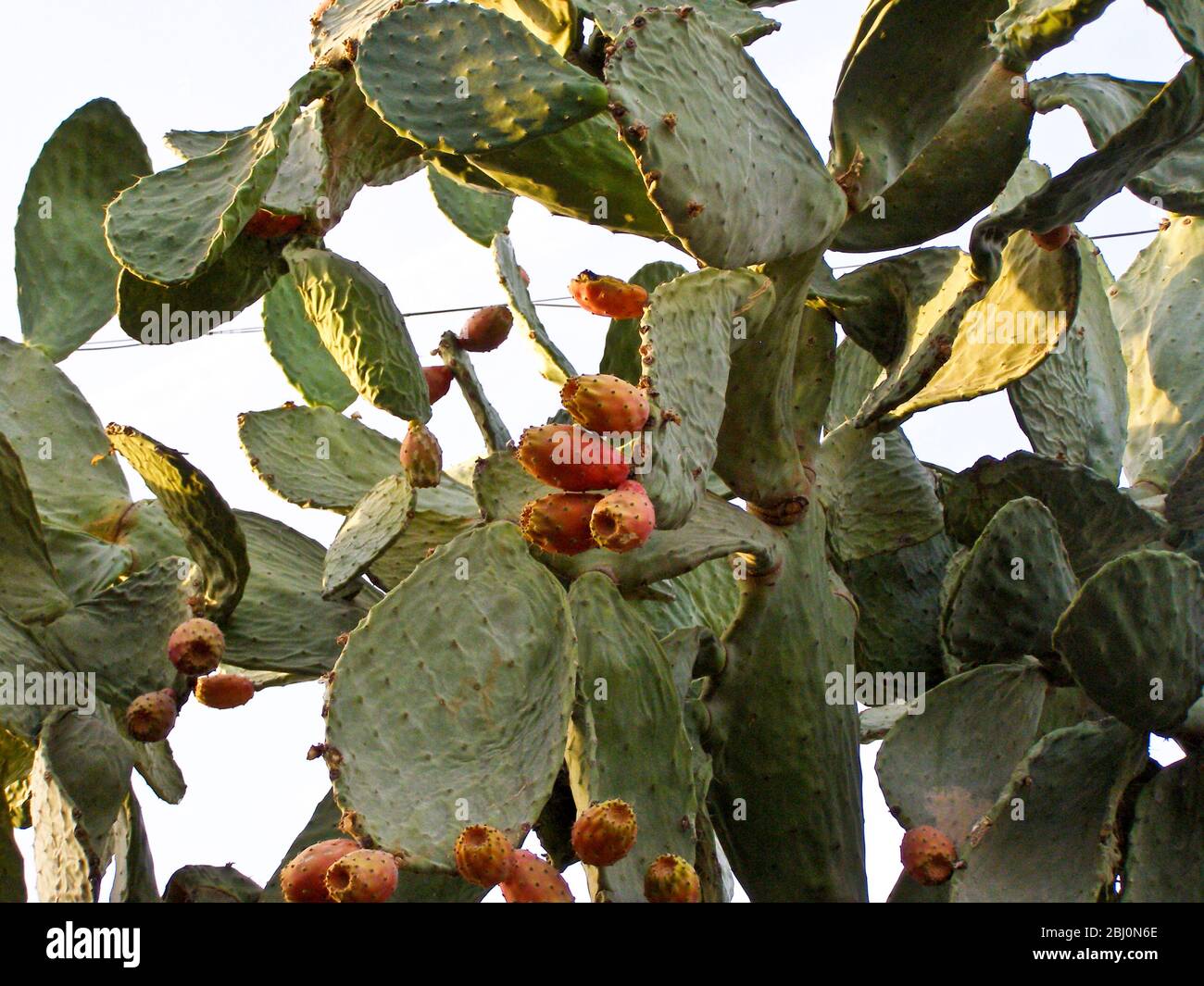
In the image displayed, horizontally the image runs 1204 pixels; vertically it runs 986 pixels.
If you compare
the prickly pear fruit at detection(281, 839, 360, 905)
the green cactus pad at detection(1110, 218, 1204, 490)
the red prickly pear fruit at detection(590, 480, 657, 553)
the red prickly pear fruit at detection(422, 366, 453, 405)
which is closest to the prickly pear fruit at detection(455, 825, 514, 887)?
the prickly pear fruit at detection(281, 839, 360, 905)

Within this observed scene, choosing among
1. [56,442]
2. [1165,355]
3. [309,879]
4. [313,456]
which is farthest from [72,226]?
[1165,355]

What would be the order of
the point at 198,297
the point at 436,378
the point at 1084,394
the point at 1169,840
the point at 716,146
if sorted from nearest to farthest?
the point at 716,146, the point at 1169,840, the point at 198,297, the point at 436,378, the point at 1084,394

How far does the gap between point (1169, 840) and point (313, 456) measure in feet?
3.39

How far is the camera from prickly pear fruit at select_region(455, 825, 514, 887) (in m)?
1.39

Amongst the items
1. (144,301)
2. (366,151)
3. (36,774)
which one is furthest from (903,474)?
(36,774)

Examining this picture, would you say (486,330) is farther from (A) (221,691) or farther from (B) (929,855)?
(B) (929,855)

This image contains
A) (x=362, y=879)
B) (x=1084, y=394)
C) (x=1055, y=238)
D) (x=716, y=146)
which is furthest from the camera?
(x=1084, y=394)

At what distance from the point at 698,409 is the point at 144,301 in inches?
23.8

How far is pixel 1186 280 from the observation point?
2.32 meters

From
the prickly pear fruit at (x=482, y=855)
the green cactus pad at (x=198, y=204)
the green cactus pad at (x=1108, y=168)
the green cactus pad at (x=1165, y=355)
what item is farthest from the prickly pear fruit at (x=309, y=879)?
the green cactus pad at (x=1165, y=355)

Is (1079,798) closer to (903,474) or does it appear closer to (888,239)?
(903,474)

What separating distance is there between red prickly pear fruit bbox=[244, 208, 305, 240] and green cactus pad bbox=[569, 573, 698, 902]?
1.61 ft

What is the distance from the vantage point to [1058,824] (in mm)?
1714

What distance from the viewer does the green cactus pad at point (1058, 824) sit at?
167cm
